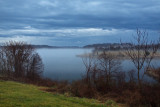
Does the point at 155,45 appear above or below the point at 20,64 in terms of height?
above

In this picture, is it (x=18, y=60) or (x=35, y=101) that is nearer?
(x=35, y=101)

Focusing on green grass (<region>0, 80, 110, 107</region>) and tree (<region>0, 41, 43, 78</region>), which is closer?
green grass (<region>0, 80, 110, 107</region>)

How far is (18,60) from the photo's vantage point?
132ft

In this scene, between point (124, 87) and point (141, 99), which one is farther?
point (124, 87)

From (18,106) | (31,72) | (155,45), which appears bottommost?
(31,72)

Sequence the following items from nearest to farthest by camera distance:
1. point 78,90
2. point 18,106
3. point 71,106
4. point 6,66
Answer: point 18,106
point 71,106
point 78,90
point 6,66

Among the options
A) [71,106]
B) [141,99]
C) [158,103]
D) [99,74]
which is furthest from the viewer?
[99,74]

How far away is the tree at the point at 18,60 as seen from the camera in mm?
36594

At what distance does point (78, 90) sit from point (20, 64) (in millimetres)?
26939

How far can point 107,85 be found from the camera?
20.3 meters

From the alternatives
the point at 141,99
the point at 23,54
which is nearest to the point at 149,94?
the point at 141,99

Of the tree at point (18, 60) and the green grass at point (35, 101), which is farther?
the tree at point (18, 60)

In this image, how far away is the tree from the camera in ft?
120

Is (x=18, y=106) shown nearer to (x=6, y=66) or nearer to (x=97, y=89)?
(x=97, y=89)
